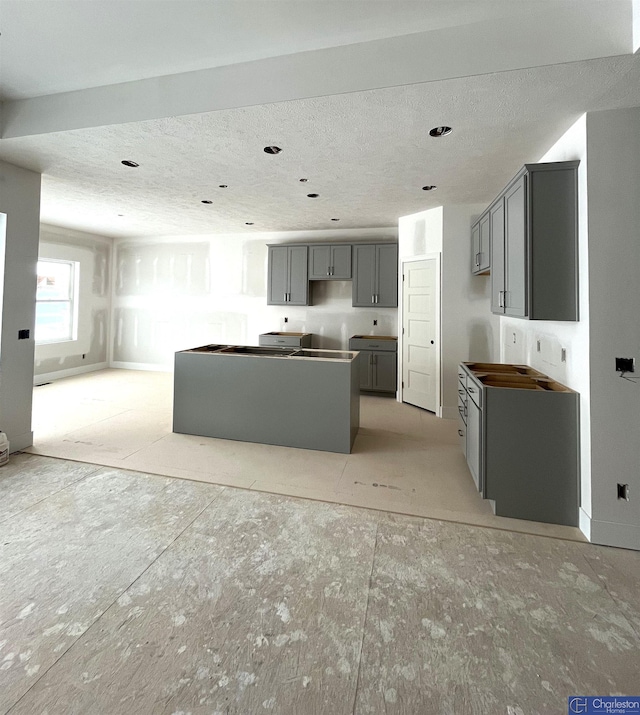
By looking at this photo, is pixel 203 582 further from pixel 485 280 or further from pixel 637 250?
pixel 485 280

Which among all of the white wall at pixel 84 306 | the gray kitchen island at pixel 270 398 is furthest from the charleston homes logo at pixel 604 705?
the white wall at pixel 84 306

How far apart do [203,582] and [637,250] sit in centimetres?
301

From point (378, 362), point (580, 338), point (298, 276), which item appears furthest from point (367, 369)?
point (580, 338)

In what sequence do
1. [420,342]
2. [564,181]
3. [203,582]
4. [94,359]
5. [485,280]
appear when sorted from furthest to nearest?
[94,359] < [420,342] < [485,280] < [564,181] < [203,582]

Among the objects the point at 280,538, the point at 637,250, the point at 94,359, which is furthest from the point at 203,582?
the point at 94,359

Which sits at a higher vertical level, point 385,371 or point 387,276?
point 387,276

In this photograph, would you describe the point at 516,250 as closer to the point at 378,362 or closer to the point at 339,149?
the point at 339,149

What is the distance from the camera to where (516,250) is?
2543 mm

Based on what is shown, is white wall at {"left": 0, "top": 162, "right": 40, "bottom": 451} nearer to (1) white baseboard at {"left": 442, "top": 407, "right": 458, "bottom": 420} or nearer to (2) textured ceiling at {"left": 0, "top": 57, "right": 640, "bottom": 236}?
(2) textured ceiling at {"left": 0, "top": 57, "right": 640, "bottom": 236}

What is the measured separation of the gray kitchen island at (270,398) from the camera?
3.37m

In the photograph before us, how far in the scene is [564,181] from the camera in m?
2.27

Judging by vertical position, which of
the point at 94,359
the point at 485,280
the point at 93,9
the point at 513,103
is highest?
the point at 93,9

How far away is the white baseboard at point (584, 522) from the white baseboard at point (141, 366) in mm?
6704

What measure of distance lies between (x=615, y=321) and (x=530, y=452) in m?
0.94
